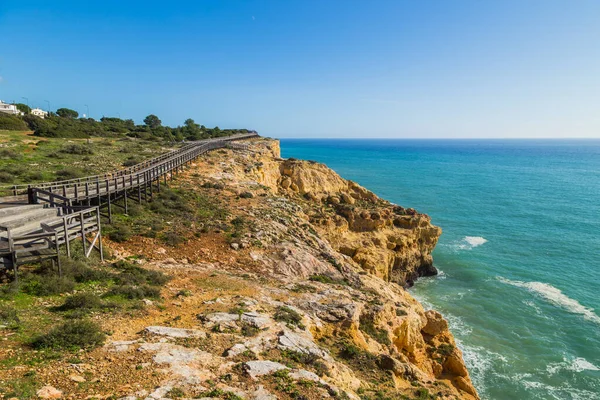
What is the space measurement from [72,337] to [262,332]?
5461 millimetres

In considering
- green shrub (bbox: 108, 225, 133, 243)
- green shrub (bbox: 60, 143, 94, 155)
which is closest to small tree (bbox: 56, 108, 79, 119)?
green shrub (bbox: 60, 143, 94, 155)

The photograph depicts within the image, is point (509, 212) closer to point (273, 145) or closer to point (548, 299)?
point (548, 299)

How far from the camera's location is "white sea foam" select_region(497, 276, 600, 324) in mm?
28328

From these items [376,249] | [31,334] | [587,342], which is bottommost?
[587,342]

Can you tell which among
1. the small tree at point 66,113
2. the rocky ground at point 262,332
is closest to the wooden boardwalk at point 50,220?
the rocky ground at point 262,332

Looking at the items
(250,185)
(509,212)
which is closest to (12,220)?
(250,185)

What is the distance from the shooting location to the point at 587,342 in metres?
25.0

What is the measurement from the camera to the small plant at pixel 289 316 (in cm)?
1304

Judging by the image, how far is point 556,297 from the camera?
101 ft

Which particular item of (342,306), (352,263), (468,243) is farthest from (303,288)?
(468,243)

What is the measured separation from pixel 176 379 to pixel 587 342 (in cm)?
2947

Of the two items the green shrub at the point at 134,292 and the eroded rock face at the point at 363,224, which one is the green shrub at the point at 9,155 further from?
the green shrub at the point at 134,292

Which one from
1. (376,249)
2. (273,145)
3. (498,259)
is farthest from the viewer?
(273,145)

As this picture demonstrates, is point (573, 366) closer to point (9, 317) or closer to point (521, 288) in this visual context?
point (521, 288)
